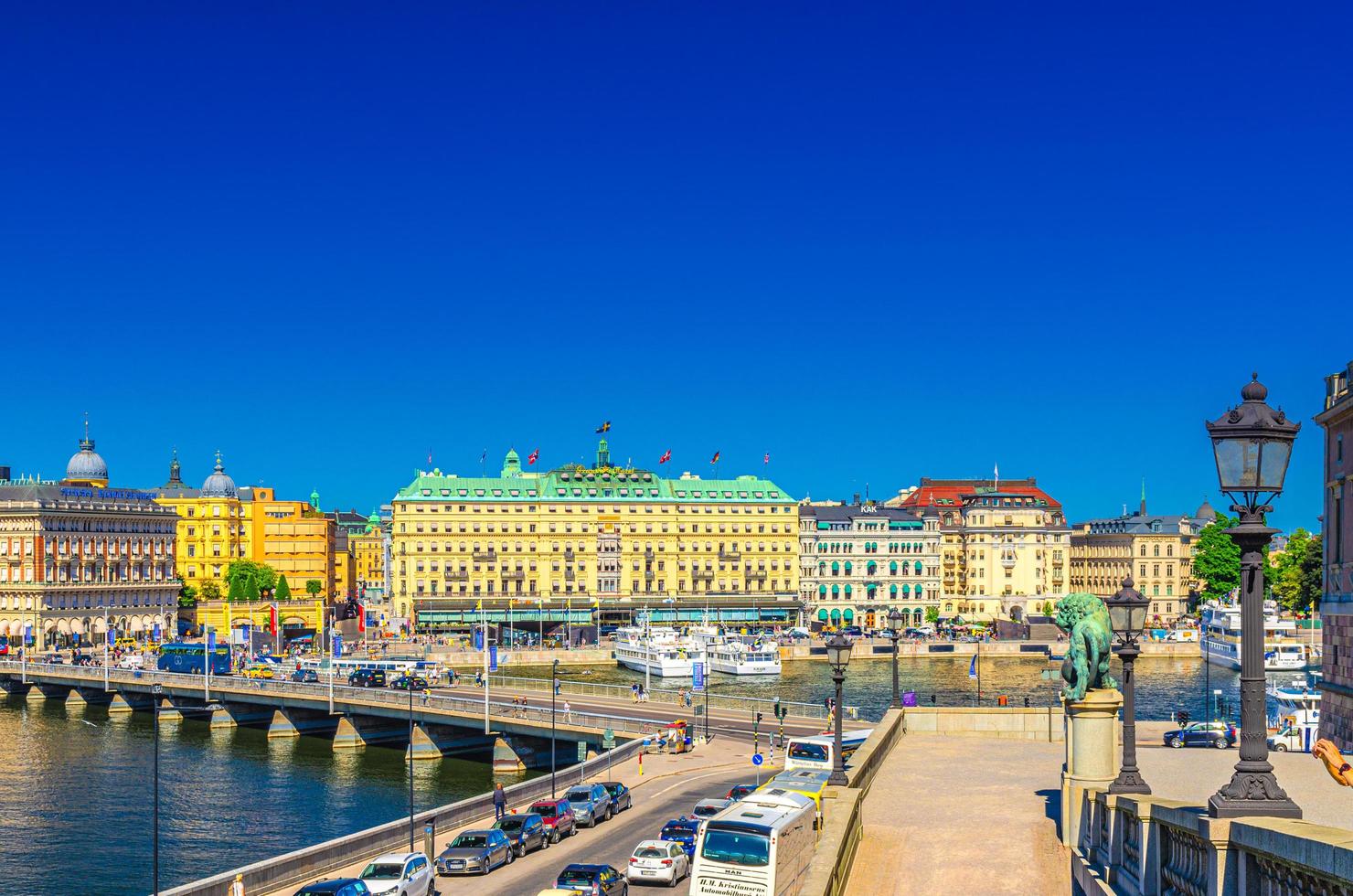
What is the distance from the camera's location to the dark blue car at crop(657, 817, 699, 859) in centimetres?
4275

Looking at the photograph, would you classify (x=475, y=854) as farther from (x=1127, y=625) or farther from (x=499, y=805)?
(x=1127, y=625)

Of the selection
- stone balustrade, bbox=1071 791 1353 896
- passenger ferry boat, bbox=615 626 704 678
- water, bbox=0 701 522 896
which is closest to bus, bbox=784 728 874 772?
water, bbox=0 701 522 896

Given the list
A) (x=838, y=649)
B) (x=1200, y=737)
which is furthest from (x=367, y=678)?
(x=838, y=649)

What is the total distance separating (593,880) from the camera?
36.6 meters

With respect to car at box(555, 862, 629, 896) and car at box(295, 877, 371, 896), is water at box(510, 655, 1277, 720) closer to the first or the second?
car at box(555, 862, 629, 896)

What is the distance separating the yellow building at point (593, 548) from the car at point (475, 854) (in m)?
128

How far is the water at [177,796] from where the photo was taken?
54750 millimetres

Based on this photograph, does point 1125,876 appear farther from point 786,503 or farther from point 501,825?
point 786,503

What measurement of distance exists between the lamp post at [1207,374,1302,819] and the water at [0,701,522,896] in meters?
47.1

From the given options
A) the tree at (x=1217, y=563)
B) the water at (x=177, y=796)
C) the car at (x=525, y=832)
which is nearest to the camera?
the car at (x=525, y=832)

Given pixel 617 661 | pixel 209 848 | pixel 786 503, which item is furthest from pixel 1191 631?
pixel 209 848

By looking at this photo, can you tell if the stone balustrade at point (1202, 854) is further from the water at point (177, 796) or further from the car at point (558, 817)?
the water at point (177, 796)

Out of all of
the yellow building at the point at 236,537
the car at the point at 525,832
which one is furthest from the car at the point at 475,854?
the yellow building at the point at 236,537

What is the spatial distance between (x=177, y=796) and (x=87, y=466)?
128 meters
